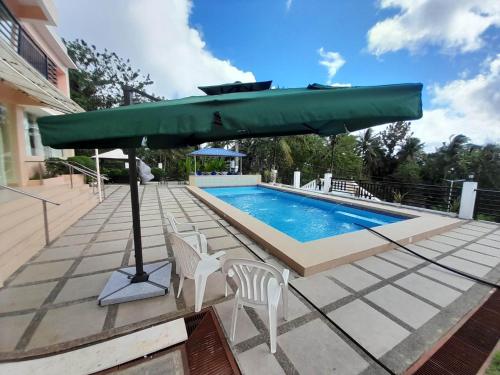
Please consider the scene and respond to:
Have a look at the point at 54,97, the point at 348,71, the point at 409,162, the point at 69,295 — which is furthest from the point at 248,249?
the point at 409,162

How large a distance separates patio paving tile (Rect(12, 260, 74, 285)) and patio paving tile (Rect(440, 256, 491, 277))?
19.4ft

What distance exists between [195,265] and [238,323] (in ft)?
2.36

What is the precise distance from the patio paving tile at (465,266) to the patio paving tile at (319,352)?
283cm

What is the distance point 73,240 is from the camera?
4.11 meters

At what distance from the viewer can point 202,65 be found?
44.7 ft

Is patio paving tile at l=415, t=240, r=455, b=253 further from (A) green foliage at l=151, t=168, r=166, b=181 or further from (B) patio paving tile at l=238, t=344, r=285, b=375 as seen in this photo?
(A) green foliage at l=151, t=168, r=166, b=181

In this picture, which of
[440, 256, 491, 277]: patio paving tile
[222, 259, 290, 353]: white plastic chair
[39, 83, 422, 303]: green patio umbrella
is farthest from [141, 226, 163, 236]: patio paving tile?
[440, 256, 491, 277]: patio paving tile

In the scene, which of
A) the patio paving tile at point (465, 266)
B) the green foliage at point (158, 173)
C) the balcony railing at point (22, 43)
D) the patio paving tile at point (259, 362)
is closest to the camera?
the patio paving tile at point (259, 362)

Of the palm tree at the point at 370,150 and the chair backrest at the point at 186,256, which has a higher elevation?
the palm tree at the point at 370,150

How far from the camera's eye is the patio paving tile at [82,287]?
240 cm

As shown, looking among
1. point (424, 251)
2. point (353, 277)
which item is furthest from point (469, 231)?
point (353, 277)

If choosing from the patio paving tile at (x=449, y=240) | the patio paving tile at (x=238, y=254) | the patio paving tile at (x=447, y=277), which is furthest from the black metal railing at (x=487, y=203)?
the patio paving tile at (x=238, y=254)

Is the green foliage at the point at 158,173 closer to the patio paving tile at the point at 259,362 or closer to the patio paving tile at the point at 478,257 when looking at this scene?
the patio paving tile at the point at 259,362

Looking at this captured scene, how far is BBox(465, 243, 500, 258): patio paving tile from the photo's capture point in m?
3.84
